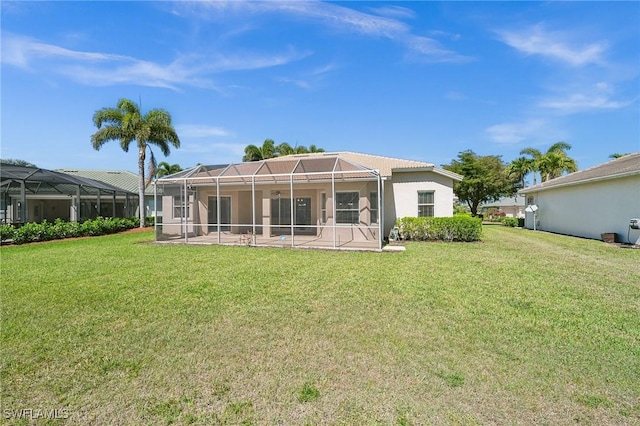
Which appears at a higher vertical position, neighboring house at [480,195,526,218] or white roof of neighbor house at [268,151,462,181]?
white roof of neighbor house at [268,151,462,181]

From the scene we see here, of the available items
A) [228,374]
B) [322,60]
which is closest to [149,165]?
[322,60]

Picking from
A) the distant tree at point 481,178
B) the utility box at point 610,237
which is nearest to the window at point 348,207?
the utility box at point 610,237

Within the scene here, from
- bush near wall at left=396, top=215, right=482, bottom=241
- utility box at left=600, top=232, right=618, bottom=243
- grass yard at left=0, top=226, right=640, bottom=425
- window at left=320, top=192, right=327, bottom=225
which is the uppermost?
window at left=320, top=192, right=327, bottom=225

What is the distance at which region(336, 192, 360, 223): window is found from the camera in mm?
14727

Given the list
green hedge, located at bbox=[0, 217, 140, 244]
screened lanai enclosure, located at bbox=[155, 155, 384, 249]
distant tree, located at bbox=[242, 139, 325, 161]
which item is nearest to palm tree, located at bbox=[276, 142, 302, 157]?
distant tree, located at bbox=[242, 139, 325, 161]

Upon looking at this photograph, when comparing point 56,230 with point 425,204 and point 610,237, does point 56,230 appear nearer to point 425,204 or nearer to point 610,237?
point 425,204

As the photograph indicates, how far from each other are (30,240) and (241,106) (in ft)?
40.3

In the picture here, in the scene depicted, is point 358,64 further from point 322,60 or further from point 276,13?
point 276,13

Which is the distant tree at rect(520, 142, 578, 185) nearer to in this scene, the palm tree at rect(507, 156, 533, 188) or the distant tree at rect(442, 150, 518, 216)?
the palm tree at rect(507, 156, 533, 188)

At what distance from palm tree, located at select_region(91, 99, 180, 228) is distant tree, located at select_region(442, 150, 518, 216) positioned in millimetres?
27117

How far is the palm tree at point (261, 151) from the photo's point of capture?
3341 cm

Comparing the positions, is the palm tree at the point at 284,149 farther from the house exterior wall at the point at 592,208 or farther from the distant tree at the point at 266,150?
the house exterior wall at the point at 592,208

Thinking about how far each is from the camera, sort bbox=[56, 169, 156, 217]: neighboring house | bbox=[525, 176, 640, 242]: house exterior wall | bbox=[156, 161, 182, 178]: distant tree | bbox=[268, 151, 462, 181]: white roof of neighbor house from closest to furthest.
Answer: bbox=[525, 176, 640, 242]: house exterior wall → bbox=[268, 151, 462, 181]: white roof of neighbor house → bbox=[56, 169, 156, 217]: neighboring house → bbox=[156, 161, 182, 178]: distant tree

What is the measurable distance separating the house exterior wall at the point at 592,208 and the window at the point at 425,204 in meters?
8.52
